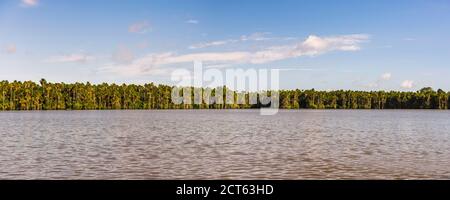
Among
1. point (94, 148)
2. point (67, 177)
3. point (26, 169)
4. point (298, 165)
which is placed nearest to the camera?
point (67, 177)

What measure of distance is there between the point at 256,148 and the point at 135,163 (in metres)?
12.3
